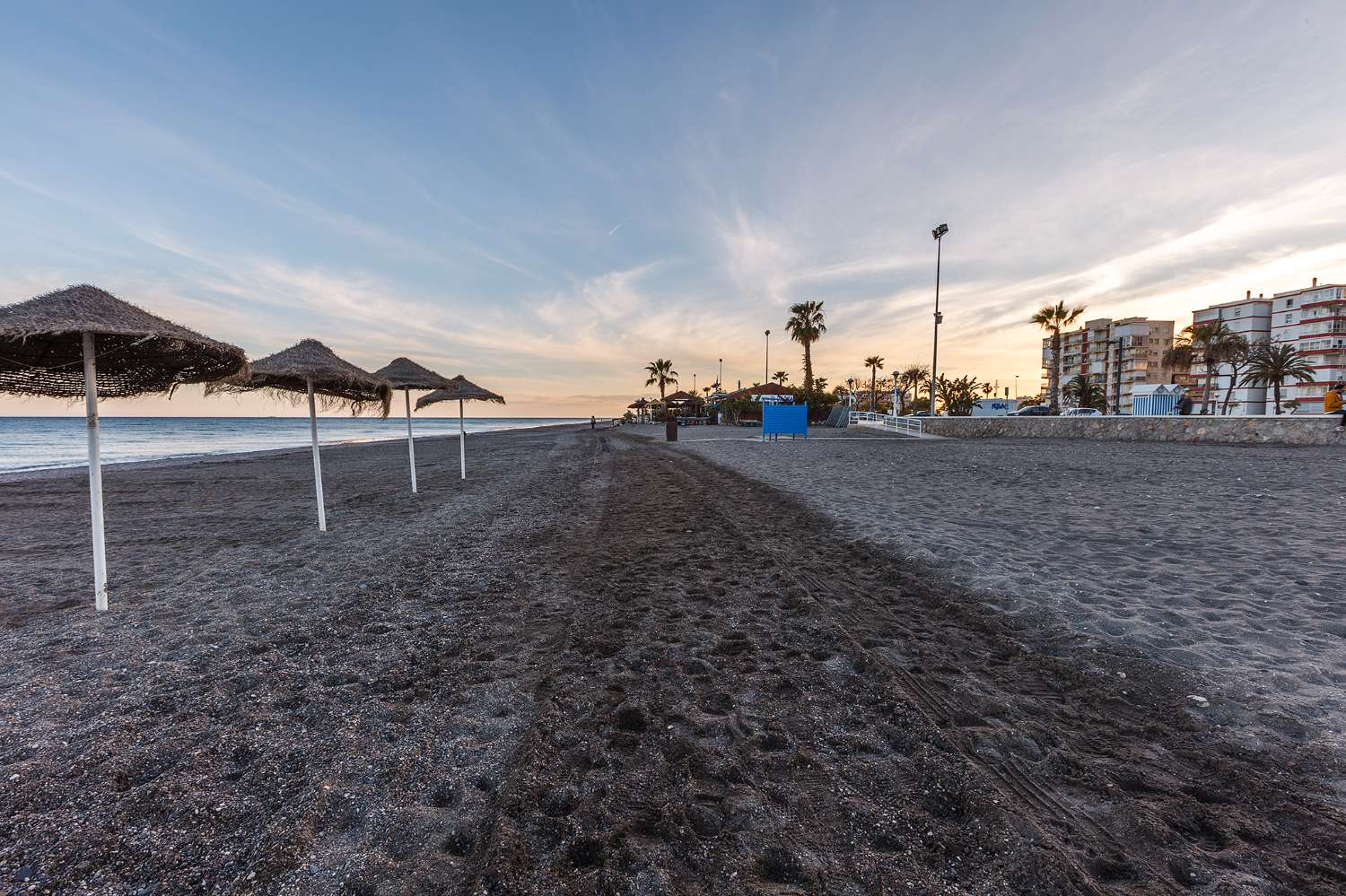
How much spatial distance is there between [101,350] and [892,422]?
32351 millimetres

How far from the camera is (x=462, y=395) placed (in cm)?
1468

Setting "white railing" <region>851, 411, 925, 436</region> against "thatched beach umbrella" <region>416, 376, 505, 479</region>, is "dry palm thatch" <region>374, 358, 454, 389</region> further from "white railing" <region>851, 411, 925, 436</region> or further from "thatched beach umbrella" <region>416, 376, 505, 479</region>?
"white railing" <region>851, 411, 925, 436</region>

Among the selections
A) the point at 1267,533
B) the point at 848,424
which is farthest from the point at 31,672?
the point at 848,424

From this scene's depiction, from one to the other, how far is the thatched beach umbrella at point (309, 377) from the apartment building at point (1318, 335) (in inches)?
3571

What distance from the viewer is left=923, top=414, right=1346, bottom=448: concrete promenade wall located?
1700 cm

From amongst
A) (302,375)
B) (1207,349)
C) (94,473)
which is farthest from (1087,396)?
(94,473)

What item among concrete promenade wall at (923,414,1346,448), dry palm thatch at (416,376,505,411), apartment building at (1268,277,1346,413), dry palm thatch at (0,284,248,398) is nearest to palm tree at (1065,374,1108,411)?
apartment building at (1268,277,1346,413)

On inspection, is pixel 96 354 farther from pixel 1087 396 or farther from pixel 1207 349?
pixel 1087 396

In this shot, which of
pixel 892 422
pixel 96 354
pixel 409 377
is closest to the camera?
pixel 96 354

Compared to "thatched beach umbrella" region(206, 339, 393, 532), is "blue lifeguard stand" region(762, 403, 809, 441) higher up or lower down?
lower down

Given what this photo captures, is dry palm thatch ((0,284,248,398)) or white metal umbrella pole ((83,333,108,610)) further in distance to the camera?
white metal umbrella pole ((83,333,108,610))

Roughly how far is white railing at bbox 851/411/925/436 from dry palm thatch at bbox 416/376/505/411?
21.1 meters

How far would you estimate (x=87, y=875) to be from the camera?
1.85m

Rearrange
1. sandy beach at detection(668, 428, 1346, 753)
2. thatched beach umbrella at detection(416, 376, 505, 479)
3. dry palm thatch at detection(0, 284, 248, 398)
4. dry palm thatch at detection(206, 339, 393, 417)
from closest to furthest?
sandy beach at detection(668, 428, 1346, 753) → dry palm thatch at detection(0, 284, 248, 398) → dry palm thatch at detection(206, 339, 393, 417) → thatched beach umbrella at detection(416, 376, 505, 479)
